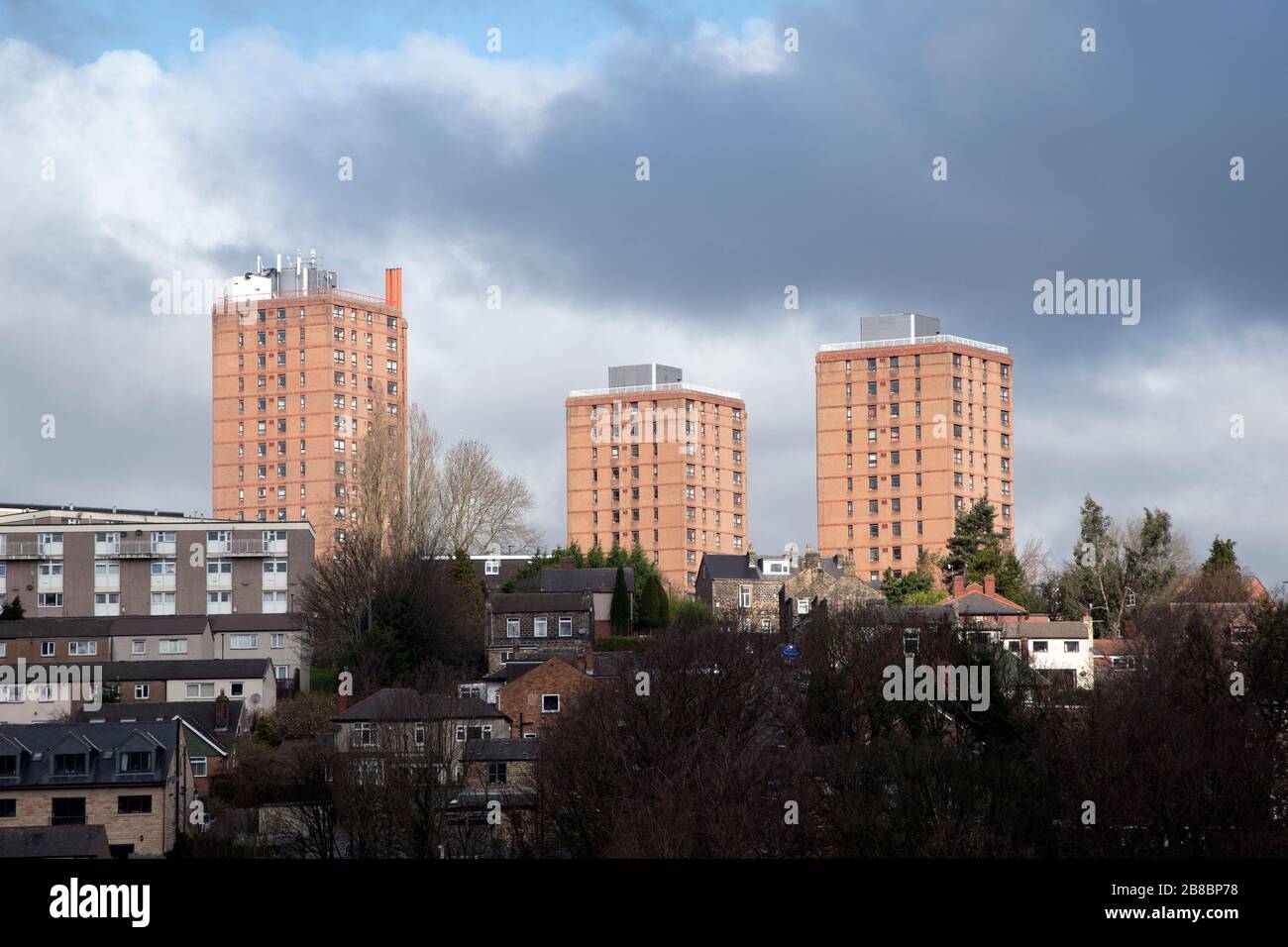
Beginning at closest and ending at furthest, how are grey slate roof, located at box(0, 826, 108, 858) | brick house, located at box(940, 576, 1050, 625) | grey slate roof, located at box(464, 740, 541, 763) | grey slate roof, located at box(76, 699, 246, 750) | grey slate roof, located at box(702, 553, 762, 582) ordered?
1. grey slate roof, located at box(0, 826, 108, 858)
2. grey slate roof, located at box(464, 740, 541, 763)
3. grey slate roof, located at box(76, 699, 246, 750)
4. brick house, located at box(940, 576, 1050, 625)
5. grey slate roof, located at box(702, 553, 762, 582)

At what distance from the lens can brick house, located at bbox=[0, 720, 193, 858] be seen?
6238 centimetres

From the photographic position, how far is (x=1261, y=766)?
163 feet

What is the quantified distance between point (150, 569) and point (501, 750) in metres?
42.4

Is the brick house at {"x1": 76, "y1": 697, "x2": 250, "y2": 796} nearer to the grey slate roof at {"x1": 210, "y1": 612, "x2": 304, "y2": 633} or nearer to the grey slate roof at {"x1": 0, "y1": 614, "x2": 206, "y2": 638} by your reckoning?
the grey slate roof at {"x1": 0, "y1": 614, "x2": 206, "y2": 638}

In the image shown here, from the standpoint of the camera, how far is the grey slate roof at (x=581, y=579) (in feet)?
326

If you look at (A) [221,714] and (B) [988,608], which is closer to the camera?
(A) [221,714]

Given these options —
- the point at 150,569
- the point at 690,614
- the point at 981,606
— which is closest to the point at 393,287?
the point at 150,569

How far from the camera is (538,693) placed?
241 ft

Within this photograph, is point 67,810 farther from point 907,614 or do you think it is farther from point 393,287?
point 393,287

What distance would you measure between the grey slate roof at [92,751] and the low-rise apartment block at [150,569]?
108 ft

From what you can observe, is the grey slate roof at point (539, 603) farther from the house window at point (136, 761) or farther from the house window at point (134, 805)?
the house window at point (134, 805)

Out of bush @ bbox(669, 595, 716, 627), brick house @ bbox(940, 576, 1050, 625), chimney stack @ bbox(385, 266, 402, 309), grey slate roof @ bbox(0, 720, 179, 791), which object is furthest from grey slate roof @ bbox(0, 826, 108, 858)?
chimney stack @ bbox(385, 266, 402, 309)
